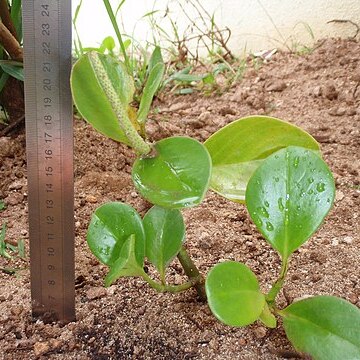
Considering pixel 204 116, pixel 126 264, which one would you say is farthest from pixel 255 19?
pixel 126 264

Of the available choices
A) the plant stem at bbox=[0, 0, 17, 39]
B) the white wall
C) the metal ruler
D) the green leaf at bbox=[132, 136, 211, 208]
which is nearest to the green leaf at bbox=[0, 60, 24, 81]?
the plant stem at bbox=[0, 0, 17, 39]

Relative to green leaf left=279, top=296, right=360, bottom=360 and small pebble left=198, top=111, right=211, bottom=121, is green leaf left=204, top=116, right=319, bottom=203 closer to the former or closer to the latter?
green leaf left=279, top=296, right=360, bottom=360

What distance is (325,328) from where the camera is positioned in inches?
25.5

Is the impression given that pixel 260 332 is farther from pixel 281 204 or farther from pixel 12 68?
pixel 12 68

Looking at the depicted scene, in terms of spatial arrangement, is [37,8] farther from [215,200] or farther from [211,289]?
A: [215,200]

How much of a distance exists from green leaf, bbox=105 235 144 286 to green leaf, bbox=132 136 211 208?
0.25ft

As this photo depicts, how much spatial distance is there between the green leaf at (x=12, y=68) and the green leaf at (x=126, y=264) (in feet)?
1.89

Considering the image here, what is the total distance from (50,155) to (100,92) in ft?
0.40

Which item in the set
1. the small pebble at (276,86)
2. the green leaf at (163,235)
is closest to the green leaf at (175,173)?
the green leaf at (163,235)

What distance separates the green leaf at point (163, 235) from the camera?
0.71 m

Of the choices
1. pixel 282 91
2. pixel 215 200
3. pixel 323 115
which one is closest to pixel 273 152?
pixel 215 200

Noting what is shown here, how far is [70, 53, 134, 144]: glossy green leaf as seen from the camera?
1.99 ft

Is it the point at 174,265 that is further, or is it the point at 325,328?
the point at 174,265

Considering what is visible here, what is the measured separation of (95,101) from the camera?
63 cm
